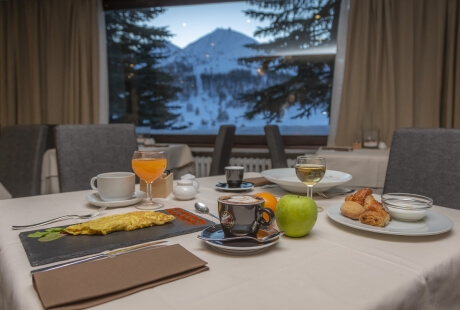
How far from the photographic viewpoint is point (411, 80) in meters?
3.10

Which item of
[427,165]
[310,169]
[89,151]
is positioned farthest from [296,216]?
[89,151]

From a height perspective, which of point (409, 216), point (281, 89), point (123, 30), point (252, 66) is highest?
point (123, 30)

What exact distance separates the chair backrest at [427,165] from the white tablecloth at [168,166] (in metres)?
1.85

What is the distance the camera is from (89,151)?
1.54m

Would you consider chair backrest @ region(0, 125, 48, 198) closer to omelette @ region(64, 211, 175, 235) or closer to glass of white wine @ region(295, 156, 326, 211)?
omelette @ region(64, 211, 175, 235)

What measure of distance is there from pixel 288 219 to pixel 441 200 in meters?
0.82

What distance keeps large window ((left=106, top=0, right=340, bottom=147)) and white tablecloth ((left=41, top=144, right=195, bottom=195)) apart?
2.60 ft

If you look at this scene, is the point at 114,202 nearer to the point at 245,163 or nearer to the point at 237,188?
the point at 237,188

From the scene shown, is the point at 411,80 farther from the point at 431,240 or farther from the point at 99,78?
the point at 99,78

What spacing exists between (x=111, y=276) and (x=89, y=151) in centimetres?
115

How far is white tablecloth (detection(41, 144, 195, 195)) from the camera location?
105 inches

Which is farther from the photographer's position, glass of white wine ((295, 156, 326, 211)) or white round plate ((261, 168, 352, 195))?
white round plate ((261, 168, 352, 195))

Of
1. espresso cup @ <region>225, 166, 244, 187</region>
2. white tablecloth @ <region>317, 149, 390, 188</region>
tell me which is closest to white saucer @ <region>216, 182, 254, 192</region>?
espresso cup @ <region>225, 166, 244, 187</region>

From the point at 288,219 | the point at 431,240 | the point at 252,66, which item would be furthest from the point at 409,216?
the point at 252,66
